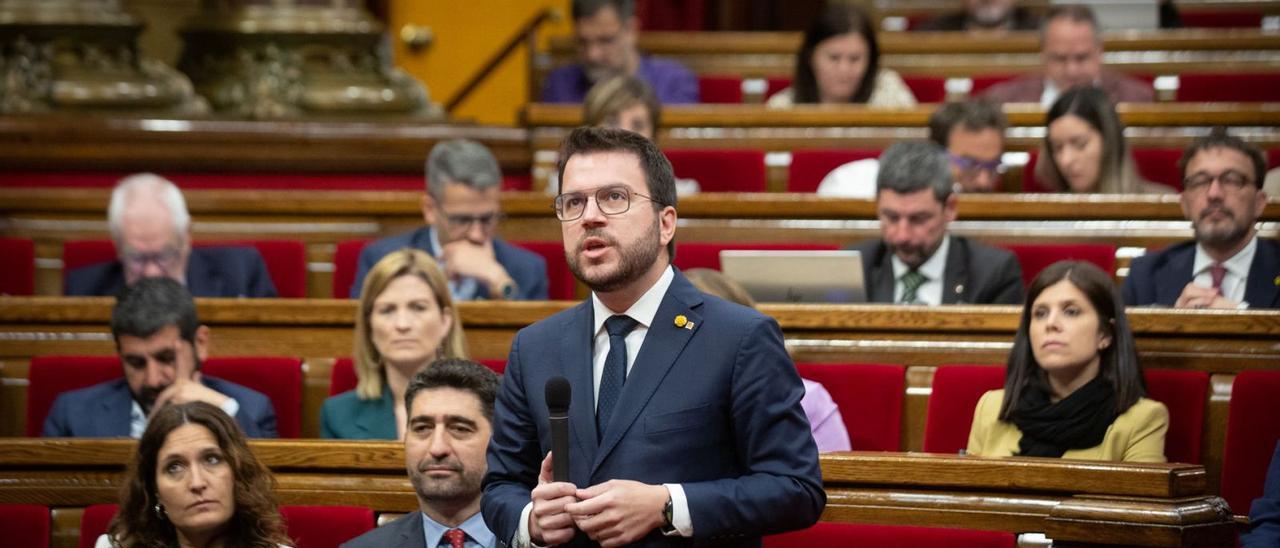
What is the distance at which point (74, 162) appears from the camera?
3.48 m

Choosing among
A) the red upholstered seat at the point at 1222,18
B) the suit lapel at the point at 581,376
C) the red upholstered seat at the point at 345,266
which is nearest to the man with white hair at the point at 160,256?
the red upholstered seat at the point at 345,266

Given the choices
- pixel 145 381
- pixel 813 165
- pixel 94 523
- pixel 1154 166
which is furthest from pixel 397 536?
pixel 1154 166

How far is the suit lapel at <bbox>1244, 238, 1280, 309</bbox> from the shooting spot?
234 centimetres

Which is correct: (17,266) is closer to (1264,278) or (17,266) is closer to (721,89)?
(721,89)

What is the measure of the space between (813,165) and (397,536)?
1754mm

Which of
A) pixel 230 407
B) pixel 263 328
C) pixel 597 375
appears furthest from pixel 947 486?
pixel 263 328

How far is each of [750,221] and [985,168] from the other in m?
0.40

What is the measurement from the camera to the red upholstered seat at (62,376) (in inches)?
93.3

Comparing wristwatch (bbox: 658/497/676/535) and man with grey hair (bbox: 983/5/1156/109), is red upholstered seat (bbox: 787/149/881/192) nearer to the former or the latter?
man with grey hair (bbox: 983/5/1156/109)

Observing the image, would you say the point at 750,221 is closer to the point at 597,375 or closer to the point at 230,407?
the point at 230,407

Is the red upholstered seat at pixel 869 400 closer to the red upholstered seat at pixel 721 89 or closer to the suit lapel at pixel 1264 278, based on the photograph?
the suit lapel at pixel 1264 278

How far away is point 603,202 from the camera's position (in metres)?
1.31

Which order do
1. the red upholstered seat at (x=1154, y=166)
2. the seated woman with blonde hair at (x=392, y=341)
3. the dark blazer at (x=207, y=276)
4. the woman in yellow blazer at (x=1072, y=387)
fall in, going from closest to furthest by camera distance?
the woman in yellow blazer at (x=1072, y=387)
the seated woman with blonde hair at (x=392, y=341)
the dark blazer at (x=207, y=276)
the red upholstered seat at (x=1154, y=166)

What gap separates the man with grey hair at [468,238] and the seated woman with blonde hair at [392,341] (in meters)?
0.36
